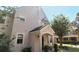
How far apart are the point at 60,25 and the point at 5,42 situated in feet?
5.39

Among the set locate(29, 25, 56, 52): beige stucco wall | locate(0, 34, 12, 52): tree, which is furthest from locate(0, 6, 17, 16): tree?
locate(29, 25, 56, 52): beige stucco wall

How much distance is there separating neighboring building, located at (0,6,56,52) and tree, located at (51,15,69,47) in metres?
0.14

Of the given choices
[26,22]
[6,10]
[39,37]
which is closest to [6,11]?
[6,10]

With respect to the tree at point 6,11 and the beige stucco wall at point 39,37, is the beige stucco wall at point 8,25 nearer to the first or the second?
the tree at point 6,11

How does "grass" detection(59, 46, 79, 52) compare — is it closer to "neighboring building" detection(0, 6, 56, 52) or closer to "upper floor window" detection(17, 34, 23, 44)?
"neighboring building" detection(0, 6, 56, 52)

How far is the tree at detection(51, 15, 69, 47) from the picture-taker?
4.12 metres

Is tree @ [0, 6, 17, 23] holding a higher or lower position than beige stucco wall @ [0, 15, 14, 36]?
higher

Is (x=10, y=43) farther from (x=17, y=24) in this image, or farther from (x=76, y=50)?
(x=76, y=50)

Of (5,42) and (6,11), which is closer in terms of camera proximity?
(5,42)

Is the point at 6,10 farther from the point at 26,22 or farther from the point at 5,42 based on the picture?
the point at 5,42

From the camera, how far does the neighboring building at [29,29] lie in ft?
13.4

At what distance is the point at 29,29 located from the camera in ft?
13.7
